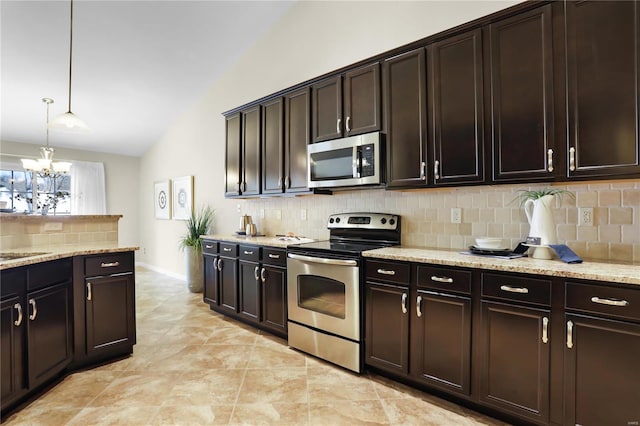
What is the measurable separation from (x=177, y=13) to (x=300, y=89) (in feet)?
6.21

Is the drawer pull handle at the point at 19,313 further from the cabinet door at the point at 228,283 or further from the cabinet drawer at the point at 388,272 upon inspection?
the cabinet drawer at the point at 388,272

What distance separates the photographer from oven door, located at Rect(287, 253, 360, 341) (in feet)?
7.91

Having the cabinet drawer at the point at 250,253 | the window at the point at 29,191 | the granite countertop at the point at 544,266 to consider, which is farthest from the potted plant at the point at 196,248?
the granite countertop at the point at 544,266

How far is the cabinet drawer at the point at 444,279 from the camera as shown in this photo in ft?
6.30

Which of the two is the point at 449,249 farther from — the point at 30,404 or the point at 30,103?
the point at 30,103

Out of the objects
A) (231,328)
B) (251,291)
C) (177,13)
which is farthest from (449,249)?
(177,13)

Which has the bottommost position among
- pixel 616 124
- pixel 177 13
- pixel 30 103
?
pixel 616 124

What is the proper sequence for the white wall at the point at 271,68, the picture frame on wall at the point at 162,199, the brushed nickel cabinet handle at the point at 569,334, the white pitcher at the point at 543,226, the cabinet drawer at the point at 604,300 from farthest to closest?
the picture frame on wall at the point at 162,199, the white wall at the point at 271,68, the white pitcher at the point at 543,226, the brushed nickel cabinet handle at the point at 569,334, the cabinet drawer at the point at 604,300

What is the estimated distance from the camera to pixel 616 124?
1667 millimetres

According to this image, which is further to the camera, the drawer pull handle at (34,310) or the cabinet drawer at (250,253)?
the cabinet drawer at (250,253)

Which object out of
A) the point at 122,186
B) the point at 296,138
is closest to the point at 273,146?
the point at 296,138

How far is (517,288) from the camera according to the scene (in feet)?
5.71

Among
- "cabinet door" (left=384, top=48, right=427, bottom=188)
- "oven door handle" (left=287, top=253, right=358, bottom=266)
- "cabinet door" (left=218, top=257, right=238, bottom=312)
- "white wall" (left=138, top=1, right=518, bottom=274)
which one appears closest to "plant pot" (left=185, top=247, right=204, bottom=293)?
"white wall" (left=138, top=1, right=518, bottom=274)

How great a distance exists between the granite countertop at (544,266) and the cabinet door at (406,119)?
2.00 feet
